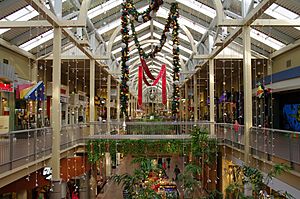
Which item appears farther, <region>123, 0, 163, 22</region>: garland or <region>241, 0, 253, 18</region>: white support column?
<region>241, 0, 253, 18</region>: white support column

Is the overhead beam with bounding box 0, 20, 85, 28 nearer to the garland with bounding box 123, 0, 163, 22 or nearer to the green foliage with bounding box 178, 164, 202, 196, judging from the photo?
the garland with bounding box 123, 0, 163, 22

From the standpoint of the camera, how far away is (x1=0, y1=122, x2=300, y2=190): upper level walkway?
23.3 ft

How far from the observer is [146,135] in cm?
1474

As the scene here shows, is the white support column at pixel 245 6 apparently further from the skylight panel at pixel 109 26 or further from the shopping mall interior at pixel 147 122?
the skylight panel at pixel 109 26

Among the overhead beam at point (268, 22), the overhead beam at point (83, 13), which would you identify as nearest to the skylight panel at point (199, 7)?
the overhead beam at point (268, 22)

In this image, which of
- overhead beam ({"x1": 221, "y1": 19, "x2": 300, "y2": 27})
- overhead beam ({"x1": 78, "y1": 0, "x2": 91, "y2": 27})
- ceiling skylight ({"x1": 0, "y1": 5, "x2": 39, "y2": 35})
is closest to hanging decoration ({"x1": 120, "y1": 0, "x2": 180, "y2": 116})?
overhead beam ({"x1": 78, "y1": 0, "x2": 91, "y2": 27})

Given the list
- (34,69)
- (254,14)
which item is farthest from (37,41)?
(254,14)

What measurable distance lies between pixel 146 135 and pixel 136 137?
62 centimetres

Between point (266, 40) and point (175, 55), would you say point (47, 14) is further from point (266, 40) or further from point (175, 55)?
point (266, 40)

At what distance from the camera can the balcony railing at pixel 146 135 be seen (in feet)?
23.4

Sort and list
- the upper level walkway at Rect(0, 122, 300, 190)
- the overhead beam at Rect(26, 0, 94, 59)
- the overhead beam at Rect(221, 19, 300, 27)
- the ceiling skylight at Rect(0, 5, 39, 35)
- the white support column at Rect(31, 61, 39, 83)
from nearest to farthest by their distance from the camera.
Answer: the upper level walkway at Rect(0, 122, 300, 190) → the overhead beam at Rect(26, 0, 94, 59) → the overhead beam at Rect(221, 19, 300, 27) → the ceiling skylight at Rect(0, 5, 39, 35) → the white support column at Rect(31, 61, 39, 83)

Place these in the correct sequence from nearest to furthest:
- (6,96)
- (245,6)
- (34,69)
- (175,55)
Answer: (245,6), (175,55), (6,96), (34,69)

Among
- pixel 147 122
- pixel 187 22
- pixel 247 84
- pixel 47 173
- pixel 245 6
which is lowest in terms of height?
pixel 47 173

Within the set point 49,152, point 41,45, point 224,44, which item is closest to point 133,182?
point 49,152
